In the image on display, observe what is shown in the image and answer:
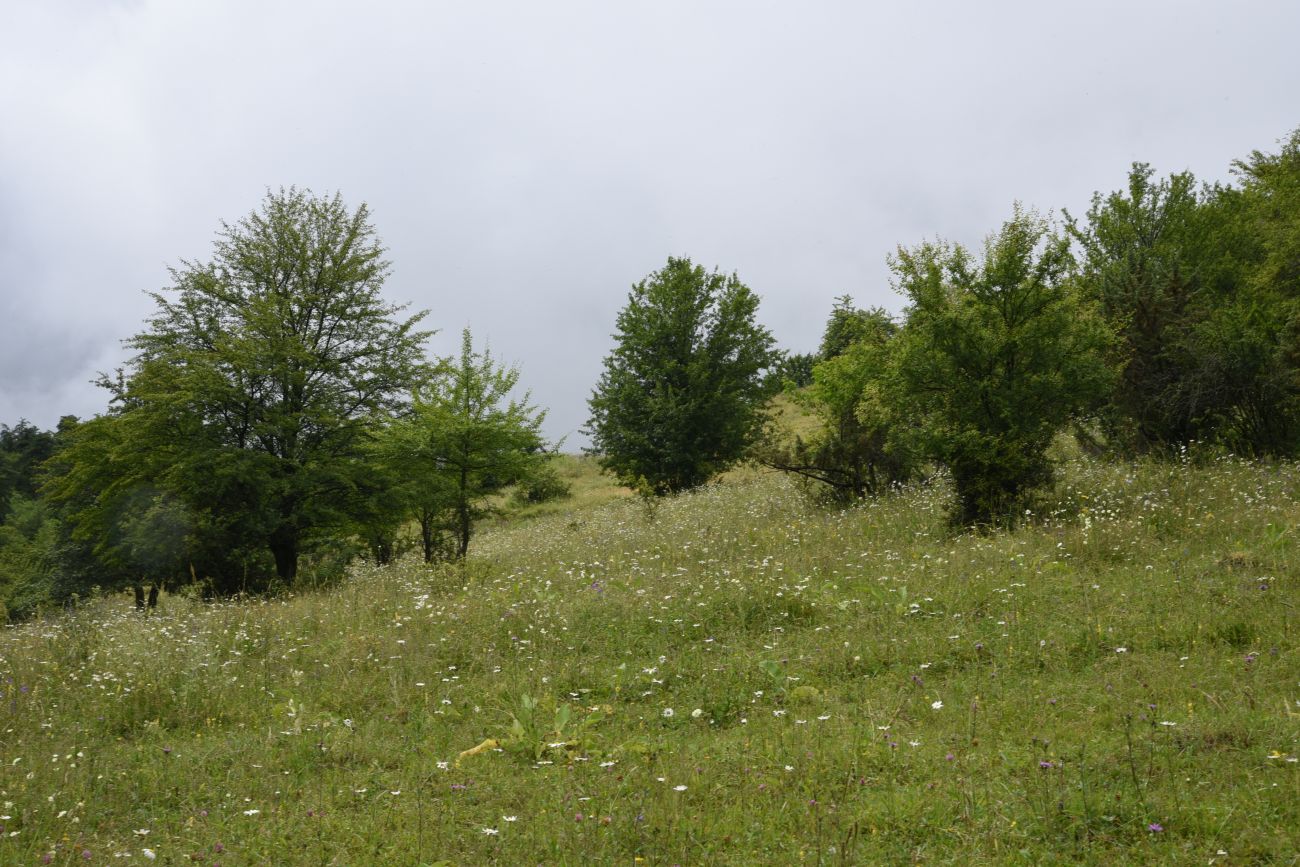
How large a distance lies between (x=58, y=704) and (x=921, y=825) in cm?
763

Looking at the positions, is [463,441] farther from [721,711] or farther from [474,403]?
[721,711]

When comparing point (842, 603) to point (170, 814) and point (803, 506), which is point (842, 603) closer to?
point (170, 814)

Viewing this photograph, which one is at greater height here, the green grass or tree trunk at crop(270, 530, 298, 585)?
tree trunk at crop(270, 530, 298, 585)

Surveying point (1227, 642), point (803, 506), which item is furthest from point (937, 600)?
point (803, 506)

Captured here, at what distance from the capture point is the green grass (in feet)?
13.5

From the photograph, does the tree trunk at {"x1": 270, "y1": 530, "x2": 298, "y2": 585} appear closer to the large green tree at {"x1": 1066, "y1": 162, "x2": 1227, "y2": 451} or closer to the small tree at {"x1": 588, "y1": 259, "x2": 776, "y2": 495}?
the small tree at {"x1": 588, "y1": 259, "x2": 776, "y2": 495}

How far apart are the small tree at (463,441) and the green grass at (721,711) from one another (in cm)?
506

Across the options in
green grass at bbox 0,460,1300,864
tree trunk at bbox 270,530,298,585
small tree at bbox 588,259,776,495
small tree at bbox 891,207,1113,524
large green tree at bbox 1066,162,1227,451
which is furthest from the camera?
small tree at bbox 588,259,776,495

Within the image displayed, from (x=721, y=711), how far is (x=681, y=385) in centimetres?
2354

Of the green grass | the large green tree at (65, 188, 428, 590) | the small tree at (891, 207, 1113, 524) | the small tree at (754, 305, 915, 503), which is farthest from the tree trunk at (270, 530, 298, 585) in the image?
the small tree at (891, 207, 1113, 524)

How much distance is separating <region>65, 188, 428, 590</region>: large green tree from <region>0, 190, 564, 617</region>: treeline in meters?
0.04

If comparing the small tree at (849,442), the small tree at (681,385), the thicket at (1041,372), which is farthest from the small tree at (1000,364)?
the small tree at (681,385)

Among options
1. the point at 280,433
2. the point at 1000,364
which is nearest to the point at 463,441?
the point at 280,433

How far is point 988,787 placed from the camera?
14.3 feet
